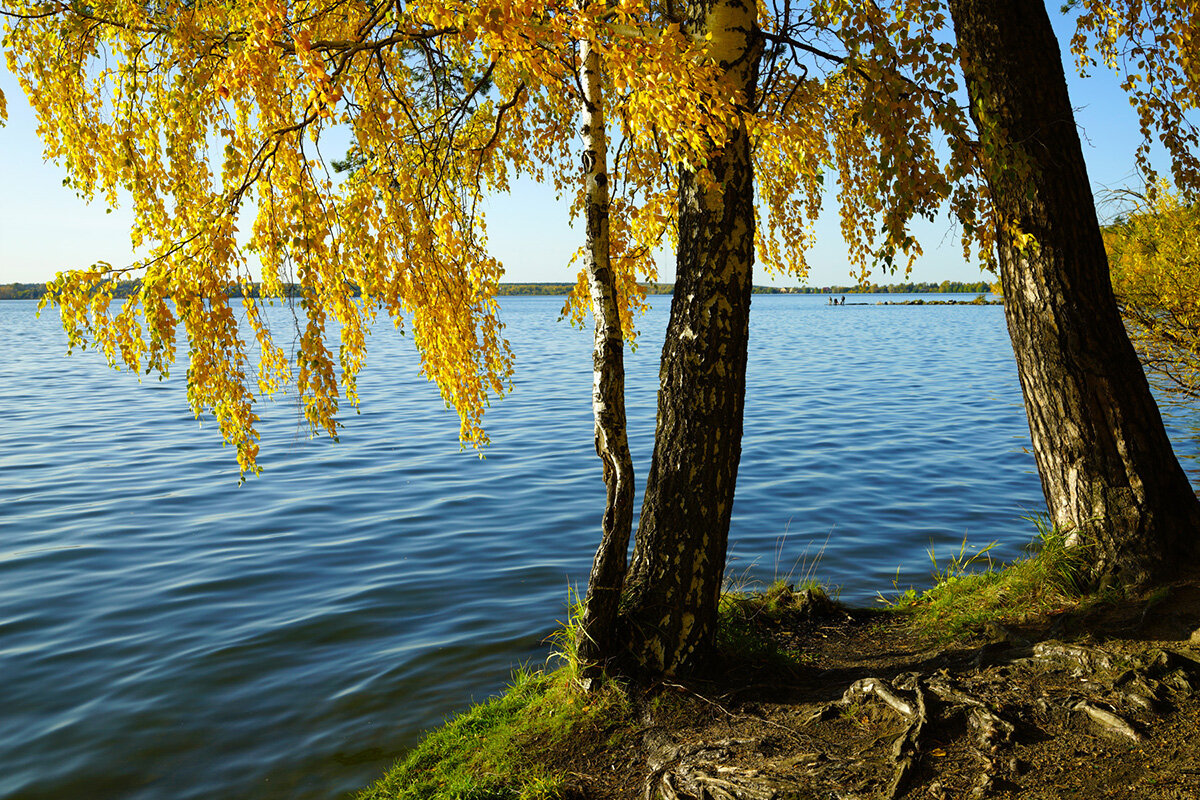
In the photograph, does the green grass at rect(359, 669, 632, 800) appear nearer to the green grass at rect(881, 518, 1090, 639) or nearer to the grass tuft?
the grass tuft

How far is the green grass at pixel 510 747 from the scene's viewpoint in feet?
14.4

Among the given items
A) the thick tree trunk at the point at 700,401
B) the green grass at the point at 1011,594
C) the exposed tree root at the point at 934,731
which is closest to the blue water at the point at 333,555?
the green grass at the point at 1011,594

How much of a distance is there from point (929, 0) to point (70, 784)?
22.5ft

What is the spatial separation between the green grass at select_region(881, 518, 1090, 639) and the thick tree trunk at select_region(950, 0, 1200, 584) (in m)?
0.20

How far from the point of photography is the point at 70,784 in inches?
212

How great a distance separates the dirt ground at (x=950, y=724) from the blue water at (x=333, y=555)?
2.22 meters

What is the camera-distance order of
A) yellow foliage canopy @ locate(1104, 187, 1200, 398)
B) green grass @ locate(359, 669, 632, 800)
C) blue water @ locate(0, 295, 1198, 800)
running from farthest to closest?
yellow foliage canopy @ locate(1104, 187, 1200, 398)
blue water @ locate(0, 295, 1198, 800)
green grass @ locate(359, 669, 632, 800)

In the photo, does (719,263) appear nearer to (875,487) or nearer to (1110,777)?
(1110,777)

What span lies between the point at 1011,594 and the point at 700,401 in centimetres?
298

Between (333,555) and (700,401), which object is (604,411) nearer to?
(700,401)

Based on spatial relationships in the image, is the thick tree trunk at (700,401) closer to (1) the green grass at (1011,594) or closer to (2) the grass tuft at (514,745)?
(2) the grass tuft at (514,745)

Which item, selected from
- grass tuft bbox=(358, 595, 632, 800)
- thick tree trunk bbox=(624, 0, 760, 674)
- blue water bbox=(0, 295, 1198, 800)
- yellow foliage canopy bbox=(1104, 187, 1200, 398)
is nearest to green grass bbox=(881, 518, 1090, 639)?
blue water bbox=(0, 295, 1198, 800)

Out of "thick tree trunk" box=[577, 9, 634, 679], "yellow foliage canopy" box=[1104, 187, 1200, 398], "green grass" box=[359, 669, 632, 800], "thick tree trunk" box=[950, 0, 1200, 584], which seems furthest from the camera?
"yellow foliage canopy" box=[1104, 187, 1200, 398]

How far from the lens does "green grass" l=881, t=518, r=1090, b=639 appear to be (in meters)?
5.67
